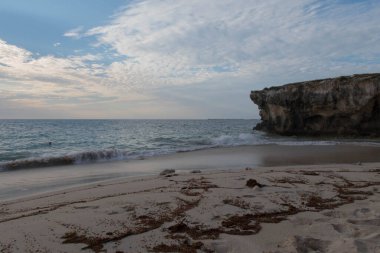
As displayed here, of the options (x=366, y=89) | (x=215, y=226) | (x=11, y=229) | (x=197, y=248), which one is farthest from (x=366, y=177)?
(x=366, y=89)

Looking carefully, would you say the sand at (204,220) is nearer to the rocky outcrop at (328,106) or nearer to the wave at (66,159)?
the wave at (66,159)

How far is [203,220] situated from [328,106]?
2808 cm

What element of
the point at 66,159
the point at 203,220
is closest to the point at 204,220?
the point at 203,220

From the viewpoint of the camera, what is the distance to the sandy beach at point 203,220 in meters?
3.90

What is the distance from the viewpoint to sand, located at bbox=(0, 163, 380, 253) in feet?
12.8

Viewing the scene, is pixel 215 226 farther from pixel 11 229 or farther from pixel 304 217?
pixel 11 229

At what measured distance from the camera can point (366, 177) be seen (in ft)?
28.5

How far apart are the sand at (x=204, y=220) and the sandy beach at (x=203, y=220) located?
0.04ft

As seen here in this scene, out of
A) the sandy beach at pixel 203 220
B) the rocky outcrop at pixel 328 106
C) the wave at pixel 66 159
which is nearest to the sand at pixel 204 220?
the sandy beach at pixel 203 220

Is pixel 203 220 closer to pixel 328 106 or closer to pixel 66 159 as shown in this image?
pixel 66 159

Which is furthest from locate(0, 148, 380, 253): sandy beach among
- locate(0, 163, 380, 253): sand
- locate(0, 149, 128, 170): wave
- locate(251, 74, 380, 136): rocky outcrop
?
locate(251, 74, 380, 136): rocky outcrop

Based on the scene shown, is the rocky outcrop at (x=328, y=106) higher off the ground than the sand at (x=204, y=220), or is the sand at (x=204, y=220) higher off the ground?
the rocky outcrop at (x=328, y=106)

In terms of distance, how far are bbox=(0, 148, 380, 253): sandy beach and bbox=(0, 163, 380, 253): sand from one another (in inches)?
0.5

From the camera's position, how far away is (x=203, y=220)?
4.83 meters
